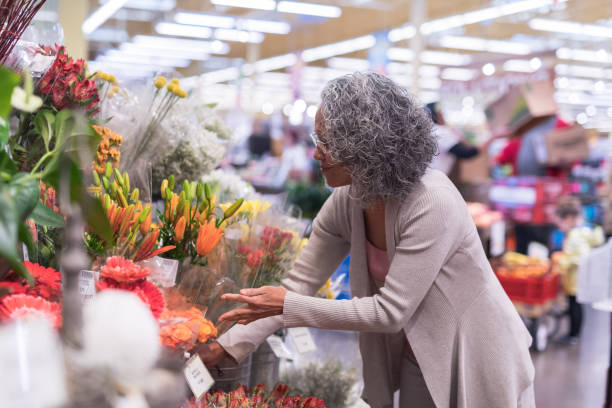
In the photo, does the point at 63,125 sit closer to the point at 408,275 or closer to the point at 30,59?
the point at 30,59

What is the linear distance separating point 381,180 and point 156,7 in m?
9.05

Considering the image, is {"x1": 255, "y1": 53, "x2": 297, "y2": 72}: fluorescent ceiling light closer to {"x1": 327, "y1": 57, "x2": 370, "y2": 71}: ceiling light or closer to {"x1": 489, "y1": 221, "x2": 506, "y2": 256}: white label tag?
{"x1": 327, "y1": 57, "x2": 370, "y2": 71}: ceiling light

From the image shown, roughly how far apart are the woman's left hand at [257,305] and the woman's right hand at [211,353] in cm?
11

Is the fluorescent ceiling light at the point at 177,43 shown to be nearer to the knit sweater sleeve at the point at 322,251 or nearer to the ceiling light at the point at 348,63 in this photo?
the ceiling light at the point at 348,63

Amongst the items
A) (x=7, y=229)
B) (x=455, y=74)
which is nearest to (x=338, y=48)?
(x=455, y=74)

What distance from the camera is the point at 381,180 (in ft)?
4.72

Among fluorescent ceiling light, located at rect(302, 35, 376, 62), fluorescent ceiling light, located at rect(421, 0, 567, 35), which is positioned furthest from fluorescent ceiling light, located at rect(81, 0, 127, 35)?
fluorescent ceiling light, located at rect(421, 0, 567, 35)

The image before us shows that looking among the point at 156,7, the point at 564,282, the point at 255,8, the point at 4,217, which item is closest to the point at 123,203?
the point at 4,217

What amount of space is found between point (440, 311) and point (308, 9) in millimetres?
8141

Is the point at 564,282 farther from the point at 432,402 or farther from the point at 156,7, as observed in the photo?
the point at 156,7

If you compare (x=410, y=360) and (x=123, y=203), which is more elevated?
(x=123, y=203)

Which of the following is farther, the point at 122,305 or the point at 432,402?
the point at 432,402

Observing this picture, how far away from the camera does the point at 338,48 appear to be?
12695 millimetres

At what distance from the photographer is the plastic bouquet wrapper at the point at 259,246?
1.61 m
